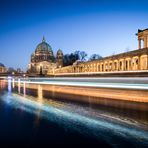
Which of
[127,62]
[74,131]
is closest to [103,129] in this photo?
[74,131]

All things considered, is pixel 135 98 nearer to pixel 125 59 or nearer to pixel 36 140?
pixel 36 140

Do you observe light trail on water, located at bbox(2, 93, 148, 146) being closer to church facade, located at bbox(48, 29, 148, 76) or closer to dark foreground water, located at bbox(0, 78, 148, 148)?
dark foreground water, located at bbox(0, 78, 148, 148)

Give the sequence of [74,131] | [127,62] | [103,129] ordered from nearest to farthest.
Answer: [74,131], [103,129], [127,62]

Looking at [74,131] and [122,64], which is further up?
[122,64]

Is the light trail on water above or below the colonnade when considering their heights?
below

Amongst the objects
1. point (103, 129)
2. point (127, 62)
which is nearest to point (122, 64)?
point (127, 62)

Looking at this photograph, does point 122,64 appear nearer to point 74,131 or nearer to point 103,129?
point 103,129

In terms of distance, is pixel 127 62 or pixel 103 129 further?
pixel 127 62

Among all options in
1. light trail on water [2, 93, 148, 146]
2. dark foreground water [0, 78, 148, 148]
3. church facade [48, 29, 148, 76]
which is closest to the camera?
dark foreground water [0, 78, 148, 148]

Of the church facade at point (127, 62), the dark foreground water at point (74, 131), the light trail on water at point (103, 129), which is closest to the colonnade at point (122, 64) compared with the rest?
the church facade at point (127, 62)

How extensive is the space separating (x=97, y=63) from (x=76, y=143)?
6540cm

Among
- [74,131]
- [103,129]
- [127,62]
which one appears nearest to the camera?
[74,131]

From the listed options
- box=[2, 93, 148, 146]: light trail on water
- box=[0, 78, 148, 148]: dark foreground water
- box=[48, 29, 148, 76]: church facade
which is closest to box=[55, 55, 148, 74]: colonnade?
box=[48, 29, 148, 76]: church facade

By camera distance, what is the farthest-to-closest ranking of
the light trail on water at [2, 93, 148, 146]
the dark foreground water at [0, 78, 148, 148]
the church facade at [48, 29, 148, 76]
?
the church facade at [48, 29, 148, 76] → the light trail on water at [2, 93, 148, 146] → the dark foreground water at [0, 78, 148, 148]
